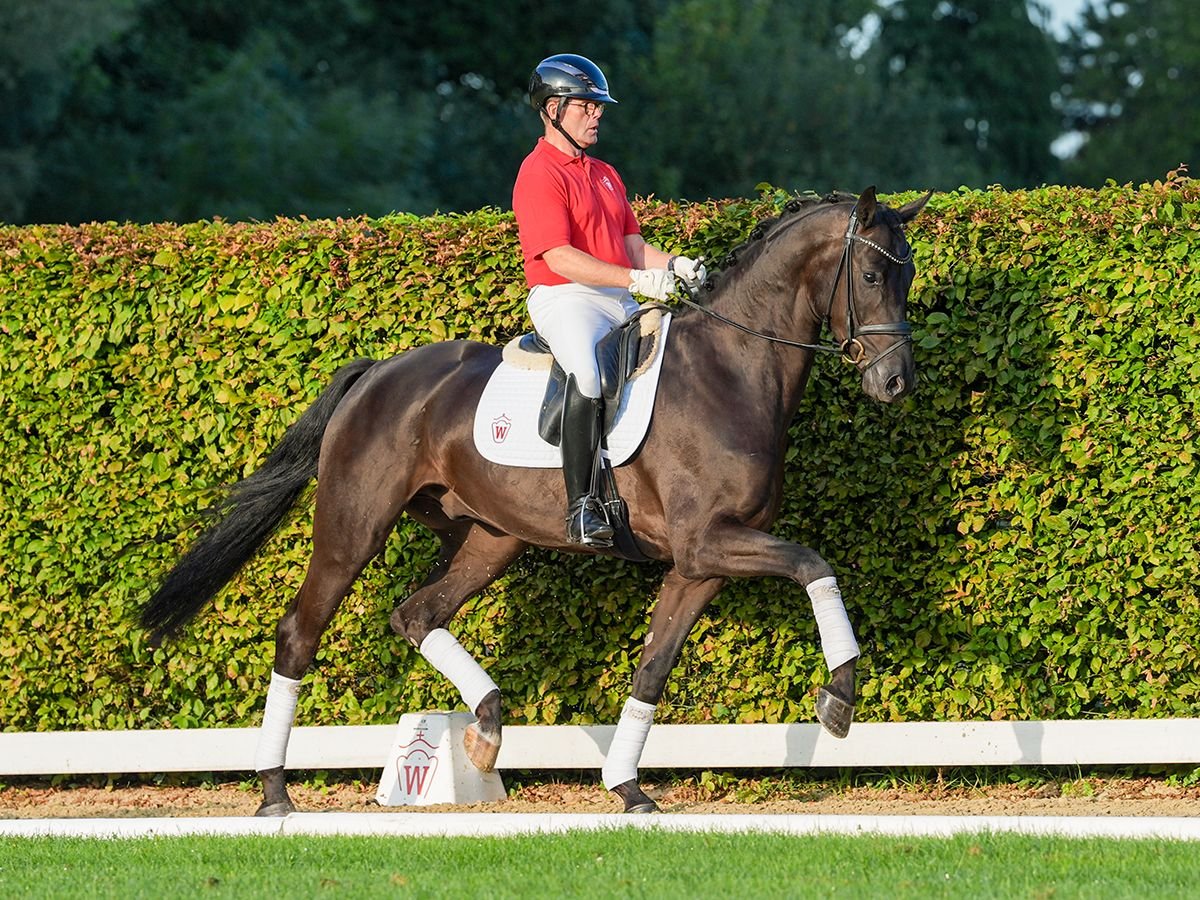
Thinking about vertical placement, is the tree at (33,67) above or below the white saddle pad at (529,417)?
above

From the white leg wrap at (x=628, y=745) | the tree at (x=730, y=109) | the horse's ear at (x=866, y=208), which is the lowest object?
the white leg wrap at (x=628, y=745)

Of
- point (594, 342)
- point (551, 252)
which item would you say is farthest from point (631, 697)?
point (551, 252)

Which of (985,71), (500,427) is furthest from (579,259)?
(985,71)

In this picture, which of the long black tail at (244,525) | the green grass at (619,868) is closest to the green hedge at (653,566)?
the long black tail at (244,525)

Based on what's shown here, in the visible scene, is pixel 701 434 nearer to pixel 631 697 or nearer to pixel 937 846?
pixel 631 697

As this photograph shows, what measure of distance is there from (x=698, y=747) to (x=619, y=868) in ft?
8.25

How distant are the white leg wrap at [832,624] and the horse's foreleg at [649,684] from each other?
0.71 m

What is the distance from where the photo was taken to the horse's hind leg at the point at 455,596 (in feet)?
23.8

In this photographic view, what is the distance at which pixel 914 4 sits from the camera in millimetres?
44125

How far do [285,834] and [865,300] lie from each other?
3.29 m

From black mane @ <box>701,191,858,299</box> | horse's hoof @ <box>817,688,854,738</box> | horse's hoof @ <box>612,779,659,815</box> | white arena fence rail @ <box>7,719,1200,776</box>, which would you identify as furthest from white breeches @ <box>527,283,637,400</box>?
white arena fence rail @ <box>7,719,1200,776</box>

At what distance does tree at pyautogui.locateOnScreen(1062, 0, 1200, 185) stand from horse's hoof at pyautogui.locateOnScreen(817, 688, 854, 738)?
33.0m

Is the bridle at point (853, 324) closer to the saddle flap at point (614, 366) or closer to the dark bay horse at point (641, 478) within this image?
the dark bay horse at point (641, 478)

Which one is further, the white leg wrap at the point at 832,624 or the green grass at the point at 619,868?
the white leg wrap at the point at 832,624
